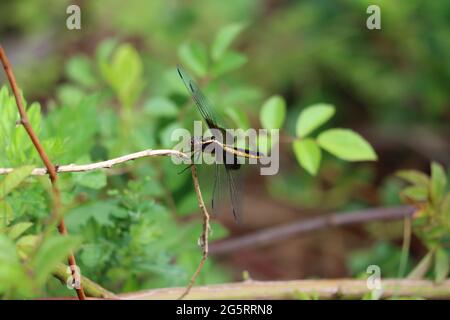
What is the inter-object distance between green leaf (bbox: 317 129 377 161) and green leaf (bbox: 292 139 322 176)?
0.02 metres

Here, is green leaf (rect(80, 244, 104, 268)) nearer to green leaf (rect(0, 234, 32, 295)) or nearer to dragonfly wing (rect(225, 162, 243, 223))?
dragonfly wing (rect(225, 162, 243, 223))

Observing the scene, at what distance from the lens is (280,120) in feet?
5.23

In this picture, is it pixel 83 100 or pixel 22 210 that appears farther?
pixel 83 100

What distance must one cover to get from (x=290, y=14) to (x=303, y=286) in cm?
237

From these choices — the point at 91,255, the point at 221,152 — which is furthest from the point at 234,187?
the point at 91,255

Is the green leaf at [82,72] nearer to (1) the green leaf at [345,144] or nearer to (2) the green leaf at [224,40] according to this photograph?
(2) the green leaf at [224,40]

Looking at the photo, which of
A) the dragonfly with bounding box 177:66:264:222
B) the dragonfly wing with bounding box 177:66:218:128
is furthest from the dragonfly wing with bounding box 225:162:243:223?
the dragonfly wing with bounding box 177:66:218:128

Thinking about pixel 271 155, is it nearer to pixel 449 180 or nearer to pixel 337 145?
pixel 337 145

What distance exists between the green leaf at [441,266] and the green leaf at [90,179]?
779 mm

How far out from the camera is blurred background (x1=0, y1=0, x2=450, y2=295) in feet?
6.73

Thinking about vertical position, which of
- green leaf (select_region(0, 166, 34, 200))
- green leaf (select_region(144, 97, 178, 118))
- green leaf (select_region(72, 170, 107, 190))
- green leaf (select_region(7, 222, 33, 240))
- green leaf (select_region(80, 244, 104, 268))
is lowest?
green leaf (select_region(80, 244, 104, 268))

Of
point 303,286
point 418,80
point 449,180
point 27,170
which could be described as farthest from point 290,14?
point 27,170

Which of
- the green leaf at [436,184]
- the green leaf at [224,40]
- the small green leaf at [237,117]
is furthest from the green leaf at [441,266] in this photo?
the green leaf at [224,40]

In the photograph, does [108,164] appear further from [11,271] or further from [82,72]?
[82,72]
